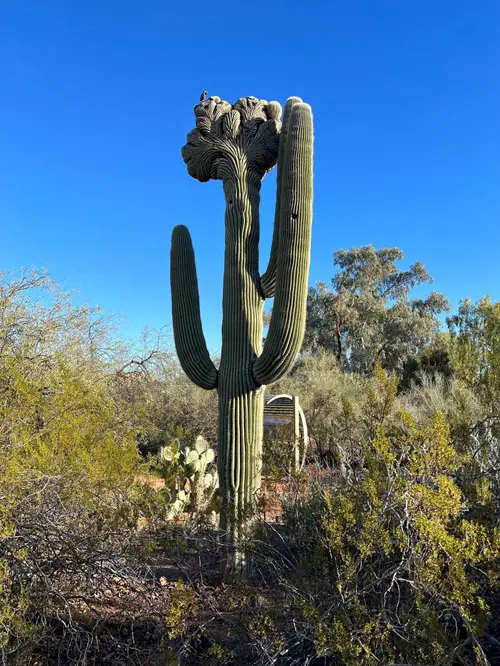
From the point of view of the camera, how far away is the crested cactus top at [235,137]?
4.37 meters

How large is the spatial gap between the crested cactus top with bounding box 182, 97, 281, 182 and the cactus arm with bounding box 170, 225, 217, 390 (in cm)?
70

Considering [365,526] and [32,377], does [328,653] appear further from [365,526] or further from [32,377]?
[32,377]

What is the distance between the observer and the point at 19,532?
2.63 meters

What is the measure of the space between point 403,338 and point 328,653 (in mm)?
19221

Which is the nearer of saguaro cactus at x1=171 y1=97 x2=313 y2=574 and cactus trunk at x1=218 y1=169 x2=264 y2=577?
cactus trunk at x1=218 y1=169 x2=264 y2=577

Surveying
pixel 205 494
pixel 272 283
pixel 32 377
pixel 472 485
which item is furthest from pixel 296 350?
pixel 32 377

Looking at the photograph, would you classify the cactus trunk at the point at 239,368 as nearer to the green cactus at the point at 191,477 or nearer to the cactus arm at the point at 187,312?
the cactus arm at the point at 187,312

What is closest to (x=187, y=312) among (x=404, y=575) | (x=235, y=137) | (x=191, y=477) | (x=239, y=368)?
(x=239, y=368)

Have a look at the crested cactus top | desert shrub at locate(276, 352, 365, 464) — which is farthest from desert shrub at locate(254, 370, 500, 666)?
desert shrub at locate(276, 352, 365, 464)

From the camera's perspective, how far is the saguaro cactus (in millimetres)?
3707

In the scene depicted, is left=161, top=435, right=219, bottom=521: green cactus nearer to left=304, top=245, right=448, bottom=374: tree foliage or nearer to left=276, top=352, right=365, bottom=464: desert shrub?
left=276, top=352, right=365, bottom=464: desert shrub

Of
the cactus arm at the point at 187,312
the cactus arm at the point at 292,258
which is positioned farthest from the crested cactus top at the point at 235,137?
the cactus arm at the point at 187,312

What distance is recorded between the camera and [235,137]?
441 centimetres

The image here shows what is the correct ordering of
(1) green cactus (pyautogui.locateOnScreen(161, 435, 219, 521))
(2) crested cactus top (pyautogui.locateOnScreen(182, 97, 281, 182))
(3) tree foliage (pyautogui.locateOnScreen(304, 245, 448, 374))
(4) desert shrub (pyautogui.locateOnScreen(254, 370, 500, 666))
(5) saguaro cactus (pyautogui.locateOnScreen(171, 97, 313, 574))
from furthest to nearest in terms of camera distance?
(3) tree foliage (pyautogui.locateOnScreen(304, 245, 448, 374)) < (1) green cactus (pyautogui.locateOnScreen(161, 435, 219, 521)) < (2) crested cactus top (pyautogui.locateOnScreen(182, 97, 281, 182)) < (5) saguaro cactus (pyautogui.locateOnScreen(171, 97, 313, 574)) < (4) desert shrub (pyautogui.locateOnScreen(254, 370, 500, 666))
